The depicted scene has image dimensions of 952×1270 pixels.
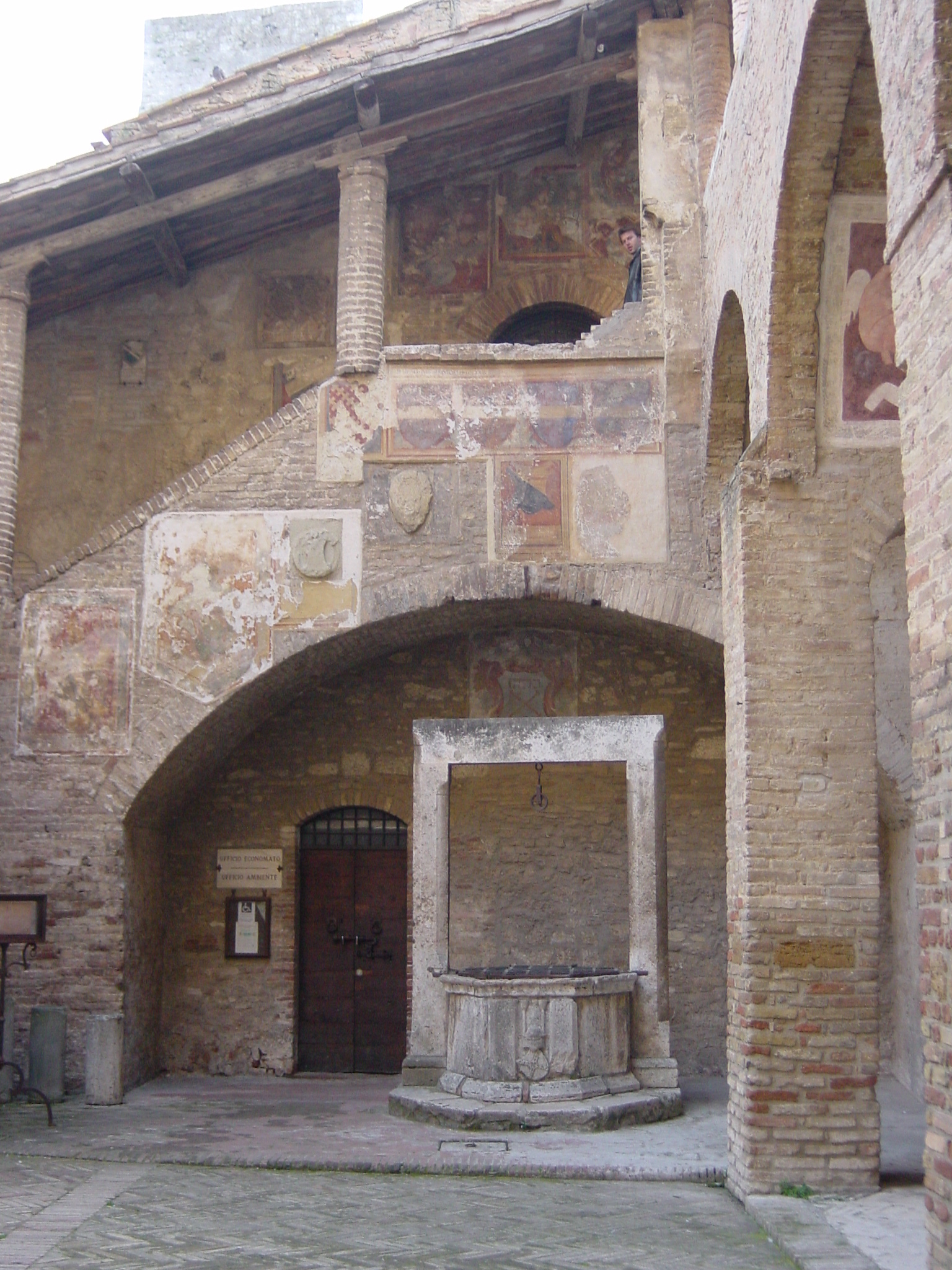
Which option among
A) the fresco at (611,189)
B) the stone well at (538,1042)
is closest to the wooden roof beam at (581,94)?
the fresco at (611,189)

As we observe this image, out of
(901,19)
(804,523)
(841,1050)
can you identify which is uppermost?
(901,19)

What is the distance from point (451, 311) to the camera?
1291 cm

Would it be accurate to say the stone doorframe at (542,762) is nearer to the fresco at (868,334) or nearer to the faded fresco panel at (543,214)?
the fresco at (868,334)

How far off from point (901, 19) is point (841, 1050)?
4492mm

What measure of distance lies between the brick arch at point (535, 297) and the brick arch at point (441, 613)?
10.8 ft

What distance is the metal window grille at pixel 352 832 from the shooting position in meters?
12.0

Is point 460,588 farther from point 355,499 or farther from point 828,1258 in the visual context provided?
point 828,1258

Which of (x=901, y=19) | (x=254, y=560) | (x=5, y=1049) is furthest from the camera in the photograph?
(x=254, y=560)

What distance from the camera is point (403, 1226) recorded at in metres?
6.33

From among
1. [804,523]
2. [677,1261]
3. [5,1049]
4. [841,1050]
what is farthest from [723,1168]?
[5,1049]

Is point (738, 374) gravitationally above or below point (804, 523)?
above

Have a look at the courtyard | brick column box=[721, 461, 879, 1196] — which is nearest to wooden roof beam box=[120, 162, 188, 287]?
brick column box=[721, 461, 879, 1196]

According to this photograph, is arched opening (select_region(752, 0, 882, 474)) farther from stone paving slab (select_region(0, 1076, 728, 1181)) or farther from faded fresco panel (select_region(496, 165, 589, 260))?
faded fresco panel (select_region(496, 165, 589, 260))

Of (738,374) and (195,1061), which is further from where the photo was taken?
(195,1061)
